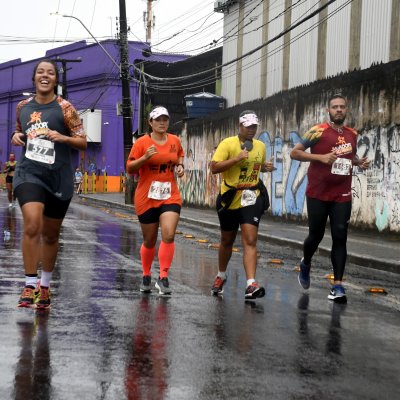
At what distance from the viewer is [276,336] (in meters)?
5.97

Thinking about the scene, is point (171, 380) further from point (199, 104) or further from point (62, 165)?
point (199, 104)

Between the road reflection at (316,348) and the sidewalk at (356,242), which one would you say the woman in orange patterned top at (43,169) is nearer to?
the road reflection at (316,348)

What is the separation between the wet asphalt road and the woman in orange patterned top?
1.17ft

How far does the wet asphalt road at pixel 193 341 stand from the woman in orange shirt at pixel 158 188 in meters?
0.48

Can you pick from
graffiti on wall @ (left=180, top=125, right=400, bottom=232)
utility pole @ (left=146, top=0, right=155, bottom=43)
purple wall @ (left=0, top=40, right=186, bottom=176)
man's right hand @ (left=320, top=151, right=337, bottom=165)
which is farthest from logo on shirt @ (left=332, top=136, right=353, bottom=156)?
utility pole @ (left=146, top=0, right=155, bottom=43)

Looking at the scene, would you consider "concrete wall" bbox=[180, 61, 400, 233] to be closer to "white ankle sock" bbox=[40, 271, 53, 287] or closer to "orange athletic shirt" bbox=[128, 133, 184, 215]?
"orange athletic shirt" bbox=[128, 133, 184, 215]

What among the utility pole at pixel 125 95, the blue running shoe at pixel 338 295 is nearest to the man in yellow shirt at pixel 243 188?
the blue running shoe at pixel 338 295

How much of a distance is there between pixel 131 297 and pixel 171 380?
3102mm

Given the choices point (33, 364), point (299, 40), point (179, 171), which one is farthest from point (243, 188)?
point (299, 40)

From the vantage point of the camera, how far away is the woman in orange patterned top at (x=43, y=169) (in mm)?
6512

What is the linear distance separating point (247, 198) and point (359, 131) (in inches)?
410

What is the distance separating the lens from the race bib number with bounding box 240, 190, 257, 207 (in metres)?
7.99

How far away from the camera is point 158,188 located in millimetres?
8008

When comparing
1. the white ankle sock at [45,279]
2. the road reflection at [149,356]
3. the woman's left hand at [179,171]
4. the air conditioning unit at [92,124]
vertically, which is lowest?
the road reflection at [149,356]
